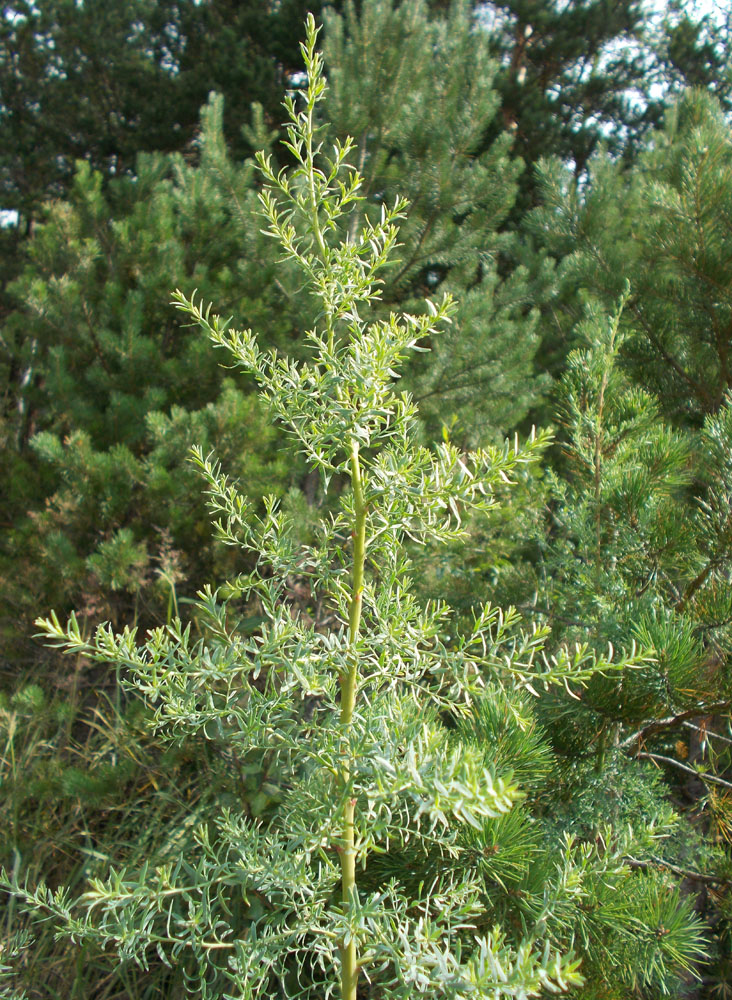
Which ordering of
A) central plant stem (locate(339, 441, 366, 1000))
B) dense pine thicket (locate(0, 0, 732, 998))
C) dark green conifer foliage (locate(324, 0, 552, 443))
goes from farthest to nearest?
dark green conifer foliage (locate(324, 0, 552, 443)) → dense pine thicket (locate(0, 0, 732, 998)) → central plant stem (locate(339, 441, 366, 1000))

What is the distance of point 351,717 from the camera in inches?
34.6

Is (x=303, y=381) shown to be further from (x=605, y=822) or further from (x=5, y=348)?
(x=5, y=348)

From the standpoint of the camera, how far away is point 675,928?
103 cm

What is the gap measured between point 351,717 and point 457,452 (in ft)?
1.17

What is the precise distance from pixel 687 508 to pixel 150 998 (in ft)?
6.06

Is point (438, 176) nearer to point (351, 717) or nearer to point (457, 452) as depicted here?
point (457, 452)

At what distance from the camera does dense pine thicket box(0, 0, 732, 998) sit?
3.76 feet

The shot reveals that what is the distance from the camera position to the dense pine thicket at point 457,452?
1.14 metres

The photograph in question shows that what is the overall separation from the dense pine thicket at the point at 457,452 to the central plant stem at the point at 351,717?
0.09 meters

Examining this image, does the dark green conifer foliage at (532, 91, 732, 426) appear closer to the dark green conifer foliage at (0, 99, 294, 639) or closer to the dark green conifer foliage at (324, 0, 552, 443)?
the dark green conifer foliage at (324, 0, 552, 443)

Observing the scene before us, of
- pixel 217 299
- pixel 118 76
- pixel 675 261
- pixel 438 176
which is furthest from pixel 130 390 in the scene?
Result: pixel 118 76

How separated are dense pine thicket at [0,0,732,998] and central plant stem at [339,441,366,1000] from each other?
0.28ft

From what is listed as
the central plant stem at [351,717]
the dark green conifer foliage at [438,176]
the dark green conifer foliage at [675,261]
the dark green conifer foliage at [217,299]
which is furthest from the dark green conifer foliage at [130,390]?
the central plant stem at [351,717]

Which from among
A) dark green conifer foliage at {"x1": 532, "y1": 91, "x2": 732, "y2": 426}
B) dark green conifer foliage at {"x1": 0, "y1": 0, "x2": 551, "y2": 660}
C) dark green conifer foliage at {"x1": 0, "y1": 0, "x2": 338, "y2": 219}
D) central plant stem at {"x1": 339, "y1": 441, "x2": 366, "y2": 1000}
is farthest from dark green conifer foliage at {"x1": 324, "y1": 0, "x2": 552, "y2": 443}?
central plant stem at {"x1": 339, "y1": 441, "x2": 366, "y2": 1000}
